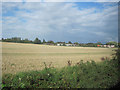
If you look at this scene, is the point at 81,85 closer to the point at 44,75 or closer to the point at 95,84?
the point at 95,84

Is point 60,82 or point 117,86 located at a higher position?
point 60,82

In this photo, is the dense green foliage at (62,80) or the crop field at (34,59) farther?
the crop field at (34,59)

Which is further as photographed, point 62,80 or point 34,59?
point 34,59

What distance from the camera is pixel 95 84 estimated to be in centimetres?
462

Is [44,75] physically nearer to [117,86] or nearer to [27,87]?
[27,87]

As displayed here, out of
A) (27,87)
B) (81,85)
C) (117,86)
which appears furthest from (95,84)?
(27,87)

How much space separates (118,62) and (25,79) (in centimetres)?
590

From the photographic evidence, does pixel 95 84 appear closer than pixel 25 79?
No

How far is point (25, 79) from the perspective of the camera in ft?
13.9

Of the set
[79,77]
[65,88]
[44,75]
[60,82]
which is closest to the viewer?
[65,88]

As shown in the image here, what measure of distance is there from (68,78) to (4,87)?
8.25ft

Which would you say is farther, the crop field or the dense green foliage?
the crop field

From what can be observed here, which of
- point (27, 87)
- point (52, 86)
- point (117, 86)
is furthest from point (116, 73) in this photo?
point (27, 87)

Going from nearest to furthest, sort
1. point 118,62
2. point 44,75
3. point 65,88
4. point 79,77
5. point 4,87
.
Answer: point 4,87
point 65,88
point 44,75
point 79,77
point 118,62
